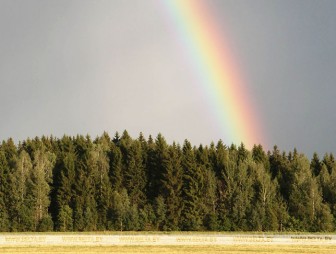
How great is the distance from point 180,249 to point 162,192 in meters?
66.4

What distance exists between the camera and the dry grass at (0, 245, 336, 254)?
53.1 m

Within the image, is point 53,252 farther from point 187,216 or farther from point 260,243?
point 187,216

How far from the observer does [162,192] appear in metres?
122

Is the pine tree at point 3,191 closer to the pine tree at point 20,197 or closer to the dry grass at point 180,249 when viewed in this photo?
the pine tree at point 20,197

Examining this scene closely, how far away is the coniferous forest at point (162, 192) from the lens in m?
112

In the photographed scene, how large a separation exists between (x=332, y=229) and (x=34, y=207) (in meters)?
56.8

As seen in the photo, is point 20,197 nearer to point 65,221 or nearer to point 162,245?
point 65,221

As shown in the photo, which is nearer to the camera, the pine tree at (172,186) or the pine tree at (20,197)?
the pine tree at (20,197)

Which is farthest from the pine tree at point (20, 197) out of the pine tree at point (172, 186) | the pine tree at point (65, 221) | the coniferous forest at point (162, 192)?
the pine tree at point (172, 186)

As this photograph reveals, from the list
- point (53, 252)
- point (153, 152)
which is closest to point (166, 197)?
point (153, 152)

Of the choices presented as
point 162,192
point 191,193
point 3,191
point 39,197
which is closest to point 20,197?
point 39,197

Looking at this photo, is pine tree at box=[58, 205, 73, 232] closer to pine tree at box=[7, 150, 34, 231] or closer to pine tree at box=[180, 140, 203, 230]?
pine tree at box=[7, 150, 34, 231]

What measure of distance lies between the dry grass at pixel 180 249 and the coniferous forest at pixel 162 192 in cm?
5198

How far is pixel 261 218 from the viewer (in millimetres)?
110750
